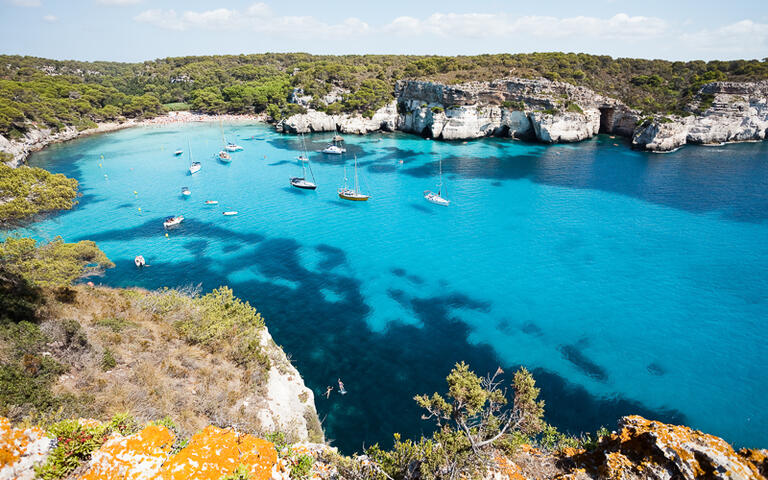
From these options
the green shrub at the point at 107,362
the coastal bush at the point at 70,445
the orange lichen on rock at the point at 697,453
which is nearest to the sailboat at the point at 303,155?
the green shrub at the point at 107,362

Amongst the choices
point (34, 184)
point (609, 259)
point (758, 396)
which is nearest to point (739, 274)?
point (609, 259)

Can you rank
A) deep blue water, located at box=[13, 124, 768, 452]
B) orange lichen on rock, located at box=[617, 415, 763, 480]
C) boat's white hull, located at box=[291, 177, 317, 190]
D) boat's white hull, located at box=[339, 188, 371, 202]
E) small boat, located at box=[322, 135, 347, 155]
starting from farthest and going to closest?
1. small boat, located at box=[322, 135, 347, 155]
2. boat's white hull, located at box=[291, 177, 317, 190]
3. boat's white hull, located at box=[339, 188, 371, 202]
4. deep blue water, located at box=[13, 124, 768, 452]
5. orange lichen on rock, located at box=[617, 415, 763, 480]

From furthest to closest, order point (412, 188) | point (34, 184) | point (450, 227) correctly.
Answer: point (412, 188) < point (450, 227) < point (34, 184)

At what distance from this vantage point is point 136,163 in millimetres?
65875

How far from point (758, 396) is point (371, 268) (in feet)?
90.1

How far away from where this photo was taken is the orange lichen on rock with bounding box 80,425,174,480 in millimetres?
6605

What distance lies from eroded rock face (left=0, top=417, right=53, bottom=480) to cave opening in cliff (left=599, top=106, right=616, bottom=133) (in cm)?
10041

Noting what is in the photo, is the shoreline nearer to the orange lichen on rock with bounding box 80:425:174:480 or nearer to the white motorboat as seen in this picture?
the white motorboat

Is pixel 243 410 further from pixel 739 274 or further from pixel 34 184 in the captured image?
pixel 739 274

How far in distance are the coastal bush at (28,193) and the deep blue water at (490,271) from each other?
14.5 m

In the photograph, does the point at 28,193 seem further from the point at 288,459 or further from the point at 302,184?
the point at 302,184

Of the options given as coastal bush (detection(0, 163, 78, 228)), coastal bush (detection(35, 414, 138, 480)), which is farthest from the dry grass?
coastal bush (detection(0, 163, 78, 228))

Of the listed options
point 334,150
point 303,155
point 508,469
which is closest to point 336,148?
point 334,150

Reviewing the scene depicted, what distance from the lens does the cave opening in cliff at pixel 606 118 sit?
8156cm
